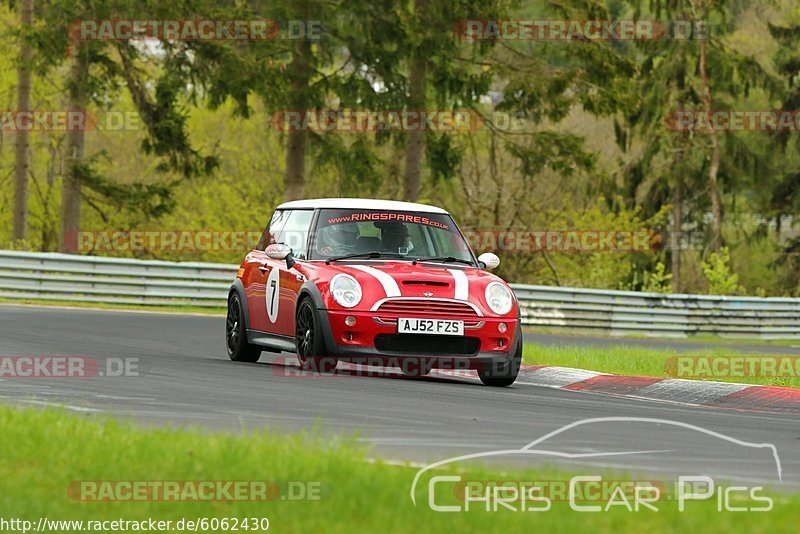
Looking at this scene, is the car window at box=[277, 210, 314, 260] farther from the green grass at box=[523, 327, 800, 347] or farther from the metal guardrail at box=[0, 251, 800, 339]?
the green grass at box=[523, 327, 800, 347]

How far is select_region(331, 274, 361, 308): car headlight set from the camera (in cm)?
1234

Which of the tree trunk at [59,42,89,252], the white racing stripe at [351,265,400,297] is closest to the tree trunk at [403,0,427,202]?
the tree trunk at [59,42,89,252]

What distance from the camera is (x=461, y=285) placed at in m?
12.7

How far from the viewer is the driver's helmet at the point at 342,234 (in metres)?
13.5

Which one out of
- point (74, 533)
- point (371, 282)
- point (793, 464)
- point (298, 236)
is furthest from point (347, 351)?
point (74, 533)

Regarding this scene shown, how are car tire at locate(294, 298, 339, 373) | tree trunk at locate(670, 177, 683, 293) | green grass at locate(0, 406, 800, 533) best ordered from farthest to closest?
tree trunk at locate(670, 177, 683, 293), car tire at locate(294, 298, 339, 373), green grass at locate(0, 406, 800, 533)

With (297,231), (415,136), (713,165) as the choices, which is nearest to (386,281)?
(297,231)

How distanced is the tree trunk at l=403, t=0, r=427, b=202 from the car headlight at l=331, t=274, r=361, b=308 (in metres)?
20.3

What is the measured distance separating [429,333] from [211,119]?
37708 mm

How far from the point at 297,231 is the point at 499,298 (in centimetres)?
227

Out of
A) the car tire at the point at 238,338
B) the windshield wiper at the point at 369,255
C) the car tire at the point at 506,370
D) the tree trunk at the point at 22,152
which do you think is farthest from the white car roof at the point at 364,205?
the tree trunk at the point at 22,152

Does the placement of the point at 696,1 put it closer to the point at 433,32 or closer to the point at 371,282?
the point at 433,32

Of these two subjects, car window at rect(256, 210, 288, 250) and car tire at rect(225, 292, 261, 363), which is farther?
car window at rect(256, 210, 288, 250)

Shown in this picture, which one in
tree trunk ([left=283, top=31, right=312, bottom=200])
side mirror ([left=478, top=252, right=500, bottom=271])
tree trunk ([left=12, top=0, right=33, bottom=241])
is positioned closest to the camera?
side mirror ([left=478, top=252, right=500, bottom=271])
